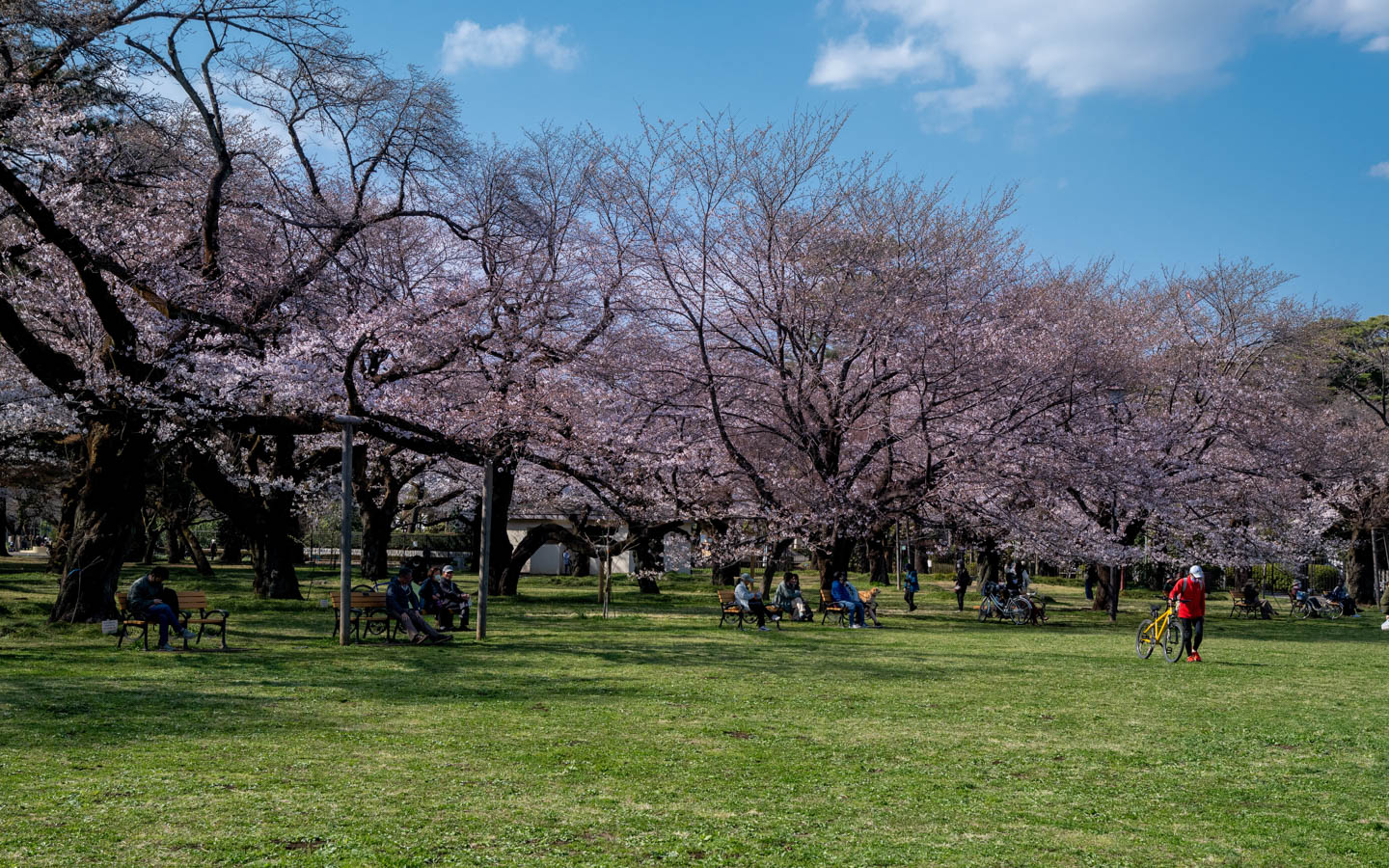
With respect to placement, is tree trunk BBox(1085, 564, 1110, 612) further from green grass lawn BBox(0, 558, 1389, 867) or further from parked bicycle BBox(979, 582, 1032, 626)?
green grass lawn BBox(0, 558, 1389, 867)

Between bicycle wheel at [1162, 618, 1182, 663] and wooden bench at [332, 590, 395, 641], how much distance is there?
11514 mm

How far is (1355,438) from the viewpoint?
37750mm

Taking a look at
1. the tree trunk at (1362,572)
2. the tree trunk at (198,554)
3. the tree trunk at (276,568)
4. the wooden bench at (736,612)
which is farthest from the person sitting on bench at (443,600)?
the tree trunk at (1362,572)

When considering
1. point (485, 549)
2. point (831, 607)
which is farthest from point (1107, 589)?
point (485, 549)

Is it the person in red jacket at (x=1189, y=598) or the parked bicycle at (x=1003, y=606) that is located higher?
the person in red jacket at (x=1189, y=598)

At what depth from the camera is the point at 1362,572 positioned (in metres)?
38.4

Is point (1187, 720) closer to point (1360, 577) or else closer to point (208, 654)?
point (208, 654)

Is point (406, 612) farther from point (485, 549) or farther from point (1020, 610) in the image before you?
point (1020, 610)

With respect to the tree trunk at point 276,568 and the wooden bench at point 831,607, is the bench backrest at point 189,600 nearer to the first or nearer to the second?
the tree trunk at point 276,568

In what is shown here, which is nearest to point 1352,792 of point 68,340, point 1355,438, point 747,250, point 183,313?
point 183,313

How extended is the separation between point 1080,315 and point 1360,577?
1791 cm

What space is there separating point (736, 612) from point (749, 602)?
3.92 ft

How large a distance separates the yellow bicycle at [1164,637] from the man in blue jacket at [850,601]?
23.4 feet

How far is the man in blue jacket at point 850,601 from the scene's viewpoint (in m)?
23.3
